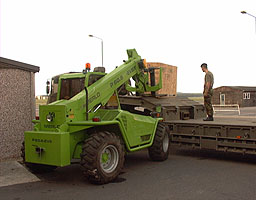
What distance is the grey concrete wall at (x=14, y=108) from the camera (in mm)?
9297

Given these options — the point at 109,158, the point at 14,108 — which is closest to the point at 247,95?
the point at 14,108

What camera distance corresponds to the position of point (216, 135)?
862 cm

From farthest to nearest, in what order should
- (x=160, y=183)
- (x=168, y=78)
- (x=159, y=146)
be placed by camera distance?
(x=168, y=78) → (x=159, y=146) → (x=160, y=183)

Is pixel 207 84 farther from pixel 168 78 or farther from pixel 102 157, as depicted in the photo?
pixel 102 157

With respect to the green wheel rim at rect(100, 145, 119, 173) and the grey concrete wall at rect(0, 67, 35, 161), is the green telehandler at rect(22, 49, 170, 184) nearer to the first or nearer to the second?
the green wheel rim at rect(100, 145, 119, 173)

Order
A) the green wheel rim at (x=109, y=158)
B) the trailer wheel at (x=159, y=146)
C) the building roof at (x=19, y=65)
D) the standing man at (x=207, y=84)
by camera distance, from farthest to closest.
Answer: the standing man at (x=207, y=84), the building roof at (x=19, y=65), the trailer wheel at (x=159, y=146), the green wheel rim at (x=109, y=158)

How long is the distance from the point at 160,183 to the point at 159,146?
89.2 inches

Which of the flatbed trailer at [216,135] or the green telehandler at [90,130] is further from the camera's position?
the flatbed trailer at [216,135]

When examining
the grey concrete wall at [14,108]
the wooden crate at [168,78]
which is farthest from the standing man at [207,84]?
the grey concrete wall at [14,108]

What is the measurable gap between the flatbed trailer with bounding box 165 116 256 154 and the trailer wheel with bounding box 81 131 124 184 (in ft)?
9.62

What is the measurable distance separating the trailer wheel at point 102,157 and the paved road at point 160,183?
22cm

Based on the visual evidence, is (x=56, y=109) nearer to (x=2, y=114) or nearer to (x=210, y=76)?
(x=2, y=114)

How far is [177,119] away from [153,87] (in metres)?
1.62

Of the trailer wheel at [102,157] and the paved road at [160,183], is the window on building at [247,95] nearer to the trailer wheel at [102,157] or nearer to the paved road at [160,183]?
the paved road at [160,183]
